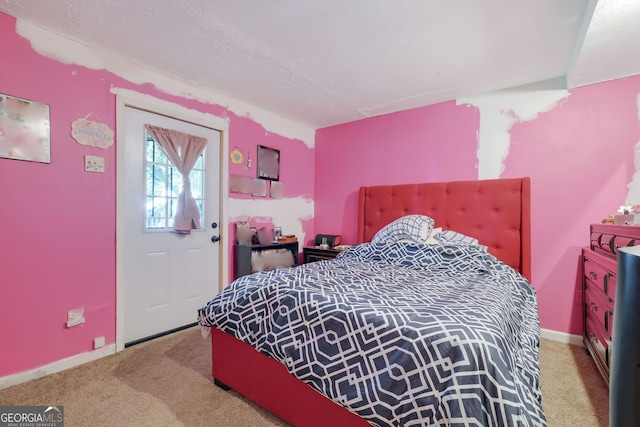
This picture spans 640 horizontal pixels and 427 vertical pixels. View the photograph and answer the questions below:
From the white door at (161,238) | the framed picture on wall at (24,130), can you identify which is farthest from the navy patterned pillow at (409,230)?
the framed picture on wall at (24,130)

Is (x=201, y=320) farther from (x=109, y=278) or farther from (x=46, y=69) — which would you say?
(x=46, y=69)

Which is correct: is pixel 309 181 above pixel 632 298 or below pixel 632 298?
above

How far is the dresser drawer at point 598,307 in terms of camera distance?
165cm

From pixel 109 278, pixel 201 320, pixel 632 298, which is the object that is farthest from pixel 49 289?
pixel 632 298

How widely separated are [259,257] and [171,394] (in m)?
1.56

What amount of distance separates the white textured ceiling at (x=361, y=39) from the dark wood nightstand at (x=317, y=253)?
184cm

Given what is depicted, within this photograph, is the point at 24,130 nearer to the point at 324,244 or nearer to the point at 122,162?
the point at 122,162

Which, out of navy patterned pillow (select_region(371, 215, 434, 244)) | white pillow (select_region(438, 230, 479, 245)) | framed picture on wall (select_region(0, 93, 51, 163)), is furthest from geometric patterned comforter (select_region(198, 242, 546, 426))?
framed picture on wall (select_region(0, 93, 51, 163))

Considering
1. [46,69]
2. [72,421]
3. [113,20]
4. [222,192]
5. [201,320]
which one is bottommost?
[72,421]

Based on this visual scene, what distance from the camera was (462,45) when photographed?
210 cm

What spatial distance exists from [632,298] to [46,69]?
119 inches

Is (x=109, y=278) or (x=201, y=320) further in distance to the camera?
(x=109, y=278)

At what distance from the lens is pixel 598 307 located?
75.6 inches

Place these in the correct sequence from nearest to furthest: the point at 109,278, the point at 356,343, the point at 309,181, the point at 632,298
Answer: the point at 632,298, the point at 356,343, the point at 109,278, the point at 309,181
